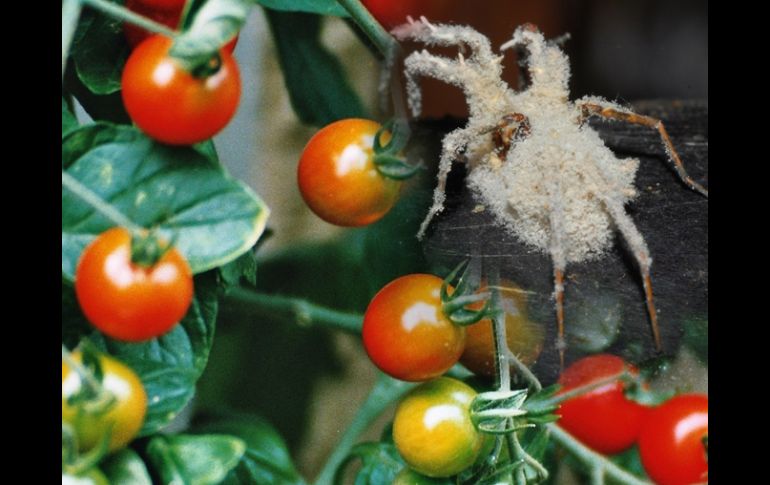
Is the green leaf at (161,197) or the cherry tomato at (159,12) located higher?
the cherry tomato at (159,12)

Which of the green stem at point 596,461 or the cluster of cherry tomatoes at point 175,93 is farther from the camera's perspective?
the green stem at point 596,461

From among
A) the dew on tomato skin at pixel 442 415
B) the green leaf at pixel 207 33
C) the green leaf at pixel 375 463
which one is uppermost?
the green leaf at pixel 207 33

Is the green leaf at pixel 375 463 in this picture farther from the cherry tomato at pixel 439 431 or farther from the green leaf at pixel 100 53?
the green leaf at pixel 100 53

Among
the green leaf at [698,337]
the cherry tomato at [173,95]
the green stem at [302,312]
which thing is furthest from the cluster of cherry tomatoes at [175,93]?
the green leaf at [698,337]

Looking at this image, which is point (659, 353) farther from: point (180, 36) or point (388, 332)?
point (180, 36)

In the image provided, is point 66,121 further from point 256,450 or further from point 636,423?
point 636,423

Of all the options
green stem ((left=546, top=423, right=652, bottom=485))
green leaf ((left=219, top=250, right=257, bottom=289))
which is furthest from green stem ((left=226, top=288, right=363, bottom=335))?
green stem ((left=546, top=423, right=652, bottom=485))
